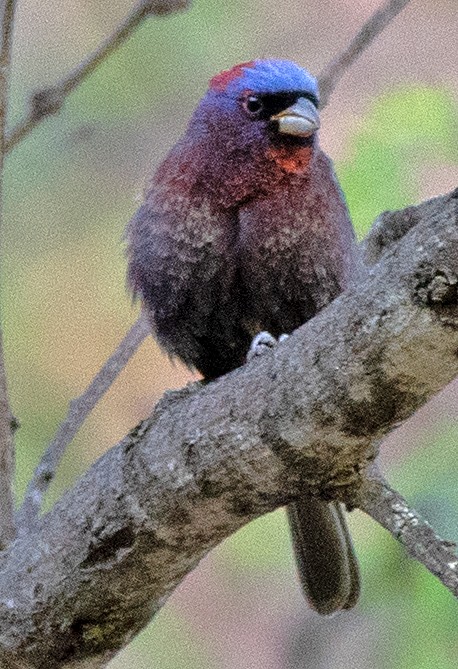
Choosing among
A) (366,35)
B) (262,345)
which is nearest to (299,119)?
(366,35)

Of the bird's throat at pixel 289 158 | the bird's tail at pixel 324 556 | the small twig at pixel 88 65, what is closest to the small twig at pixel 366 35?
the bird's throat at pixel 289 158

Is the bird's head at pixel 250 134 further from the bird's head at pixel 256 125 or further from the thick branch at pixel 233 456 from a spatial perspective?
the thick branch at pixel 233 456

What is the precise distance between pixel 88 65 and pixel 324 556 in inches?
43.2

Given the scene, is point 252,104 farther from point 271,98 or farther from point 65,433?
point 65,433

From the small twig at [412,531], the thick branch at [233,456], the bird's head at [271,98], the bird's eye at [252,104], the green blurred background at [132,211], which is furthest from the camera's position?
the green blurred background at [132,211]

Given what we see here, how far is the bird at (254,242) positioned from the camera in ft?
8.34

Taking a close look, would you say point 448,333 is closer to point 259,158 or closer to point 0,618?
point 0,618

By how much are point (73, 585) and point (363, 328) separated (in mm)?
684

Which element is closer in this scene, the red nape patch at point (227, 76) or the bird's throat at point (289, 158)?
the bird's throat at point (289, 158)

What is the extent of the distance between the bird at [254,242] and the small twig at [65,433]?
0.44 feet

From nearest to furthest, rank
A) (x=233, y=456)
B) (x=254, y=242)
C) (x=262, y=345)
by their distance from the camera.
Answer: (x=233, y=456) → (x=262, y=345) → (x=254, y=242)

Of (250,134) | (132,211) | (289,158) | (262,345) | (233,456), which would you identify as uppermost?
(132,211)

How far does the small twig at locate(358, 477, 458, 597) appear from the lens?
1847 mm

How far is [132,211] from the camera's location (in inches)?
144
